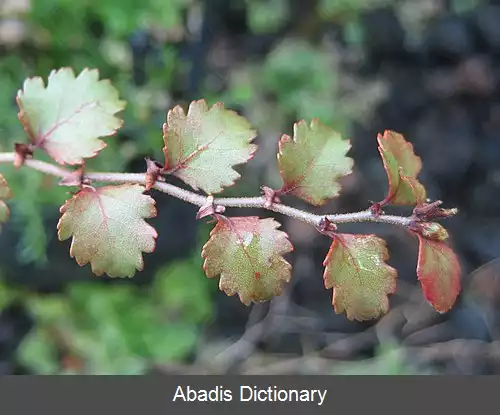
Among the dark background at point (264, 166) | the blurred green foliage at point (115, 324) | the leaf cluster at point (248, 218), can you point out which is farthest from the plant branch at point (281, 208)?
the blurred green foliage at point (115, 324)

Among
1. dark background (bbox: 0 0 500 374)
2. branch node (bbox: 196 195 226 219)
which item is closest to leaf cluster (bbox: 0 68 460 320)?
branch node (bbox: 196 195 226 219)

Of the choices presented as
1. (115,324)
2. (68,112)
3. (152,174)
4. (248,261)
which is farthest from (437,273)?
(115,324)

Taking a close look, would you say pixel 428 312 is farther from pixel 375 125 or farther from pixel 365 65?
pixel 365 65

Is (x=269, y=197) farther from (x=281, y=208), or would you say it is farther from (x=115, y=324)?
(x=115, y=324)

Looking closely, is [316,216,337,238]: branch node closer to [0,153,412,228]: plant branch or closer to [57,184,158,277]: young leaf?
[0,153,412,228]: plant branch

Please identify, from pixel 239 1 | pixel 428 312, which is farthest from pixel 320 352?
pixel 239 1

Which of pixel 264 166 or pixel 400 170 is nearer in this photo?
pixel 400 170

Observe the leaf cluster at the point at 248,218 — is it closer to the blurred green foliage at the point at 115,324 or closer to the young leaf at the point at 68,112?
the young leaf at the point at 68,112

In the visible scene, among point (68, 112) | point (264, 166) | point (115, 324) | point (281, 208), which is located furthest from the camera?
point (264, 166)
